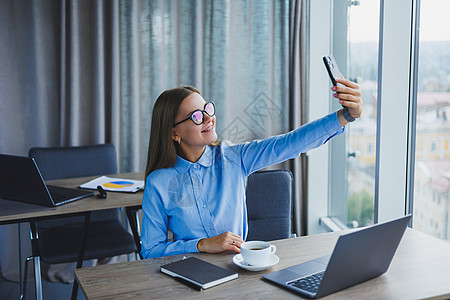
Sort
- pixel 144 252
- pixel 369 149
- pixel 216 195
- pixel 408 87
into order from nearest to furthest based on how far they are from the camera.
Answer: pixel 144 252
pixel 216 195
pixel 408 87
pixel 369 149

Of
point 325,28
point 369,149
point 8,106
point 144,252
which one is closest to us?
point 144,252

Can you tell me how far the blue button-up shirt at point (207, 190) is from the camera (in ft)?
5.57

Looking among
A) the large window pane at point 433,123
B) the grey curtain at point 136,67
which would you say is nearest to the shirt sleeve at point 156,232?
the large window pane at point 433,123

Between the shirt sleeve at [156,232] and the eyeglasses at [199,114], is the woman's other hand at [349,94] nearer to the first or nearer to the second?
the eyeglasses at [199,114]

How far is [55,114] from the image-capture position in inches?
134

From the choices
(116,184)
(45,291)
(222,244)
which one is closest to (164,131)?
(222,244)

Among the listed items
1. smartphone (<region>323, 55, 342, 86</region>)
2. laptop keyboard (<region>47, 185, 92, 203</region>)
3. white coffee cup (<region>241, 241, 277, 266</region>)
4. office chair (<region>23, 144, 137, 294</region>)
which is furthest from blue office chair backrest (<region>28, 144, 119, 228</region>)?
smartphone (<region>323, 55, 342, 86</region>)

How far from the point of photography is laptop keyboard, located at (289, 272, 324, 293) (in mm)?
1301

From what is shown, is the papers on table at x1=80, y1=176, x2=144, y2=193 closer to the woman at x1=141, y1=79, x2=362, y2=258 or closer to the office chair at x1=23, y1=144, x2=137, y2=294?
the office chair at x1=23, y1=144, x2=137, y2=294

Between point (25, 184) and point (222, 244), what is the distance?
4.08 feet

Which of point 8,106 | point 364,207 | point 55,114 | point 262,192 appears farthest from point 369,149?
point 8,106

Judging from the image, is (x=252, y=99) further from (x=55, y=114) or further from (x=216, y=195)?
(x=216, y=195)

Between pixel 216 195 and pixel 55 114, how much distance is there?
2.02m

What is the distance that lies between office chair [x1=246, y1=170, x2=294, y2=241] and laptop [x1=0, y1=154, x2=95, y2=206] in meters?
0.87
